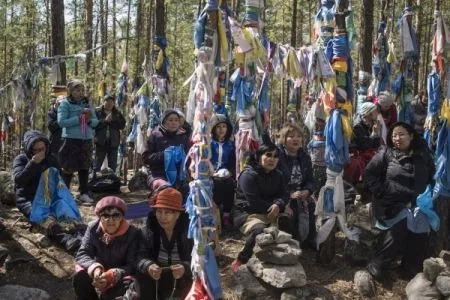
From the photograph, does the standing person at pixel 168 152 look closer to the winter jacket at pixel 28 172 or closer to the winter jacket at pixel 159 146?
the winter jacket at pixel 159 146

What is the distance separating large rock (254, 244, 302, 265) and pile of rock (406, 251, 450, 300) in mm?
974

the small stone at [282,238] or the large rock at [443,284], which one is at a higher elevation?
the small stone at [282,238]

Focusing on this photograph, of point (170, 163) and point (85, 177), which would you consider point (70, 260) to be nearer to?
point (170, 163)

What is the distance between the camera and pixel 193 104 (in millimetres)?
3801

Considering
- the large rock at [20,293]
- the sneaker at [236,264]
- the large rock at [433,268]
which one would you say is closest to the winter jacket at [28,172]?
the large rock at [20,293]

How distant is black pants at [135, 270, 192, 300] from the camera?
3.63 m

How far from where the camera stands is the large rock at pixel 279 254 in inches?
161

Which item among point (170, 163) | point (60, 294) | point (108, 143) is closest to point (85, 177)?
point (108, 143)

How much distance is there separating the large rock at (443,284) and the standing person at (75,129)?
457 cm

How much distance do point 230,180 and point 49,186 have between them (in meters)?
1.94

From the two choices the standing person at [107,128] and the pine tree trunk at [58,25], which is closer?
the standing person at [107,128]

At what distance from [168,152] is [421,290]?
2.80 metres

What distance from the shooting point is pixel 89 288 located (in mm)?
3590

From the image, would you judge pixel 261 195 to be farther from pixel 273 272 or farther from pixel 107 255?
pixel 107 255
